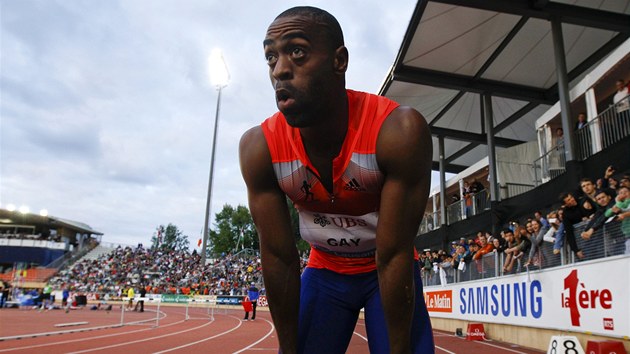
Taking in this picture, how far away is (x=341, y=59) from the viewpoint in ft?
6.22

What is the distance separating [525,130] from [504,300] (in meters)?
15.5

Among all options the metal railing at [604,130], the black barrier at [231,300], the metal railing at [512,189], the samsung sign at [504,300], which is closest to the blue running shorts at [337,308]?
the samsung sign at [504,300]

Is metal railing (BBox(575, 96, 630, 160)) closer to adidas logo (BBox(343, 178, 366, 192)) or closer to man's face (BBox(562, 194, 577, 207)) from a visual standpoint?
man's face (BBox(562, 194, 577, 207))

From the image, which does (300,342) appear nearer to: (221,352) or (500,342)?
(221,352)

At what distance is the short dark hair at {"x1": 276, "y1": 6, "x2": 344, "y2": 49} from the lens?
184cm

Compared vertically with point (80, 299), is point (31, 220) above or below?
above

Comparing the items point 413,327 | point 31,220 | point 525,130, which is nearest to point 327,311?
point 413,327

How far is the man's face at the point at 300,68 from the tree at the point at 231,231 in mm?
72628

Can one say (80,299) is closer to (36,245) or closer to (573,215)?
(36,245)

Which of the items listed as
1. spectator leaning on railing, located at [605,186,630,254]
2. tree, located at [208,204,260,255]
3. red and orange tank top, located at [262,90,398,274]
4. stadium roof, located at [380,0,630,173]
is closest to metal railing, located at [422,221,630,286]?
spectator leaning on railing, located at [605,186,630,254]

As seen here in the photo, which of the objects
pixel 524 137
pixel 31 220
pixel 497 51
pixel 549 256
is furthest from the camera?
pixel 31 220

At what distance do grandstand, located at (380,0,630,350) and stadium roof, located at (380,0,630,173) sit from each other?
0.04m

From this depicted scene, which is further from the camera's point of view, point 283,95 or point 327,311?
point 327,311

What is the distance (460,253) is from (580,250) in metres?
6.28
